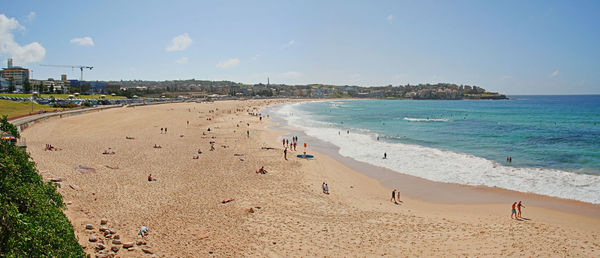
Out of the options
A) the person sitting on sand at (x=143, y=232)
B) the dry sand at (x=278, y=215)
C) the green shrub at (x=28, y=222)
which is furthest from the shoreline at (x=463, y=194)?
the green shrub at (x=28, y=222)

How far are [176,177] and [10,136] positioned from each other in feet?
24.6

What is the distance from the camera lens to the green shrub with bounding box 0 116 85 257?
561cm

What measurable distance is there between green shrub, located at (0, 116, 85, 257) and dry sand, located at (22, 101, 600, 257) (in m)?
1.90

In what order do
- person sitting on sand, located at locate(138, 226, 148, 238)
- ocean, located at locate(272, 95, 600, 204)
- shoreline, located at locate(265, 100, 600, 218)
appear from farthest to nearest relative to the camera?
ocean, located at locate(272, 95, 600, 204)
shoreline, located at locate(265, 100, 600, 218)
person sitting on sand, located at locate(138, 226, 148, 238)

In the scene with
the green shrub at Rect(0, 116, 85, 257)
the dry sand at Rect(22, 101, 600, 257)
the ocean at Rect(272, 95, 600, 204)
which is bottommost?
the dry sand at Rect(22, 101, 600, 257)

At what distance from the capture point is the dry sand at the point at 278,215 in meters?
10.1

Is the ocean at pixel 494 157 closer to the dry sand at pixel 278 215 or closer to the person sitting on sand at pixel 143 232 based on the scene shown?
the dry sand at pixel 278 215

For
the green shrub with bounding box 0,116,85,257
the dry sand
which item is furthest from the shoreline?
the green shrub with bounding box 0,116,85,257

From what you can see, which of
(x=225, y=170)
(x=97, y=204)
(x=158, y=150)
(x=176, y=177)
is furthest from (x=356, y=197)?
(x=158, y=150)

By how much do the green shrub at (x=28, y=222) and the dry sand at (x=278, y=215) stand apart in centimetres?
190

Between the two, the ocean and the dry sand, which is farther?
the ocean

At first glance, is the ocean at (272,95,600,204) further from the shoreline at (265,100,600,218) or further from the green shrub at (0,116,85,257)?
the green shrub at (0,116,85,257)

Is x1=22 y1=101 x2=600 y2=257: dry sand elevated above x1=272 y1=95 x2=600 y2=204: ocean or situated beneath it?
situated beneath

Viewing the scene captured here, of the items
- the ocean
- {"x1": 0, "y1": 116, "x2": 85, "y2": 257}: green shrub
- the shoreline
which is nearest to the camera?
{"x1": 0, "y1": 116, "x2": 85, "y2": 257}: green shrub
